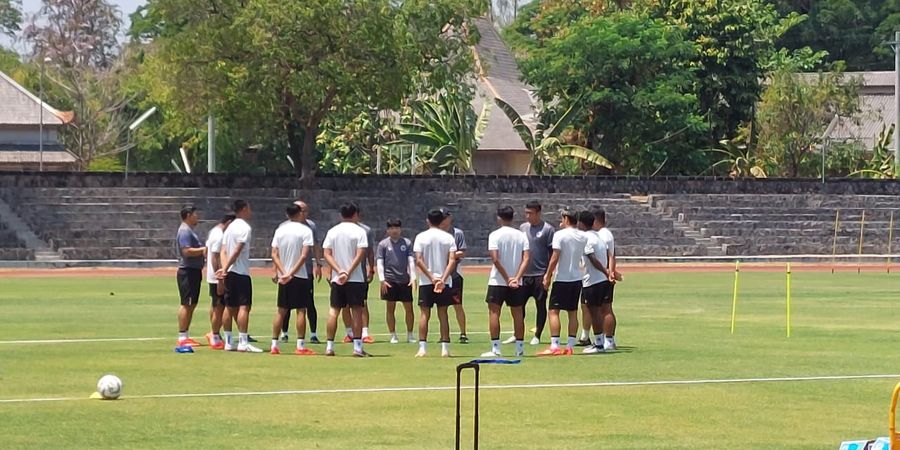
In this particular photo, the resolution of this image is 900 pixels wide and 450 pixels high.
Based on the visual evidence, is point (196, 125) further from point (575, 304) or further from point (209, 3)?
point (575, 304)

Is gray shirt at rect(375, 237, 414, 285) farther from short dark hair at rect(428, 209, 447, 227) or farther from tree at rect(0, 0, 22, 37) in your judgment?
tree at rect(0, 0, 22, 37)

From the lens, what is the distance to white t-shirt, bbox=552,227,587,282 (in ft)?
65.9

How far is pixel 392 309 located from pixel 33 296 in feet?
42.9

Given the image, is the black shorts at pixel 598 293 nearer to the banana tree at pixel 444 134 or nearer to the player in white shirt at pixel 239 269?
the player in white shirt at pixel 239 269

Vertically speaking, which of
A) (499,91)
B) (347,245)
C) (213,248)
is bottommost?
(213,248)

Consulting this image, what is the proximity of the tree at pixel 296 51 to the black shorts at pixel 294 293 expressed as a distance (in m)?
32.0

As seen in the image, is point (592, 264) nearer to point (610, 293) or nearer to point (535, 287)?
point (610, 293)

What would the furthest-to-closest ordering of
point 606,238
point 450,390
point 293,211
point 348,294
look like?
point 606,238 → point 293,211 → point 348,294 → point 450,390

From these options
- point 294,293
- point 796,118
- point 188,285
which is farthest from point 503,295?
point 796,118

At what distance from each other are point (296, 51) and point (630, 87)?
19.8 m

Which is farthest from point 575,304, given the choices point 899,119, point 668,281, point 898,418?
point 899,119

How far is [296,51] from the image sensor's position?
52.3 m

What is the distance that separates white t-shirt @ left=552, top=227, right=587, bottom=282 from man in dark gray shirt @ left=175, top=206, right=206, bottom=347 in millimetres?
4668

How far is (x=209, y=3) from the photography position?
53.5 metres
